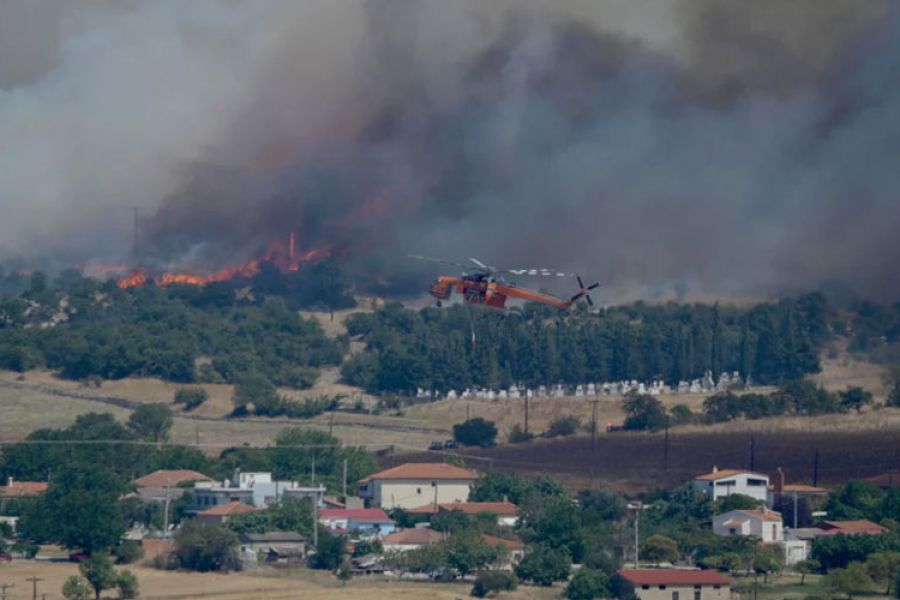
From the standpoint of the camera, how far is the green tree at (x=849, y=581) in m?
75.8

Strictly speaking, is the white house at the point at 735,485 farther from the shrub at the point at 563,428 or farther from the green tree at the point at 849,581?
the green tree at the point at 849,581

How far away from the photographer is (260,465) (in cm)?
10681

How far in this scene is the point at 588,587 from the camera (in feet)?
247

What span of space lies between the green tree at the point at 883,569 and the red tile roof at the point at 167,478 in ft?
113

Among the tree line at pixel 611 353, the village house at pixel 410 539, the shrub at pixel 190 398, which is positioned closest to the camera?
the village house at pixel 410 539

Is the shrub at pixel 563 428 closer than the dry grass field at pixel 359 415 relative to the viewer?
No

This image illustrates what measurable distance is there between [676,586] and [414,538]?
14.7 m

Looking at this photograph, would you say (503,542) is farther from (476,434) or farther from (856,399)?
(856,399)

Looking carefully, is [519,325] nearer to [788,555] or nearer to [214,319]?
[214,319]

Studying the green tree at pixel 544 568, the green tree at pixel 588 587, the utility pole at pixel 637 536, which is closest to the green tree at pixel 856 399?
the utility pole at pixel 637 536

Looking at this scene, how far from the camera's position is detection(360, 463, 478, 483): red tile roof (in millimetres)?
100875

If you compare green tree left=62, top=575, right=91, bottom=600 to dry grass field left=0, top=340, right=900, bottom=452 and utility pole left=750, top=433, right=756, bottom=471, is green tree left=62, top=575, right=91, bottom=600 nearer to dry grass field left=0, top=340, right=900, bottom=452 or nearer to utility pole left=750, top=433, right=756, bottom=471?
utility pole left=750, top=433, right=756, bottom=471

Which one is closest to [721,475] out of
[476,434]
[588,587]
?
[476,434]

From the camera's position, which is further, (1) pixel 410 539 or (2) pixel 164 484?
(2) pixel 164 484
